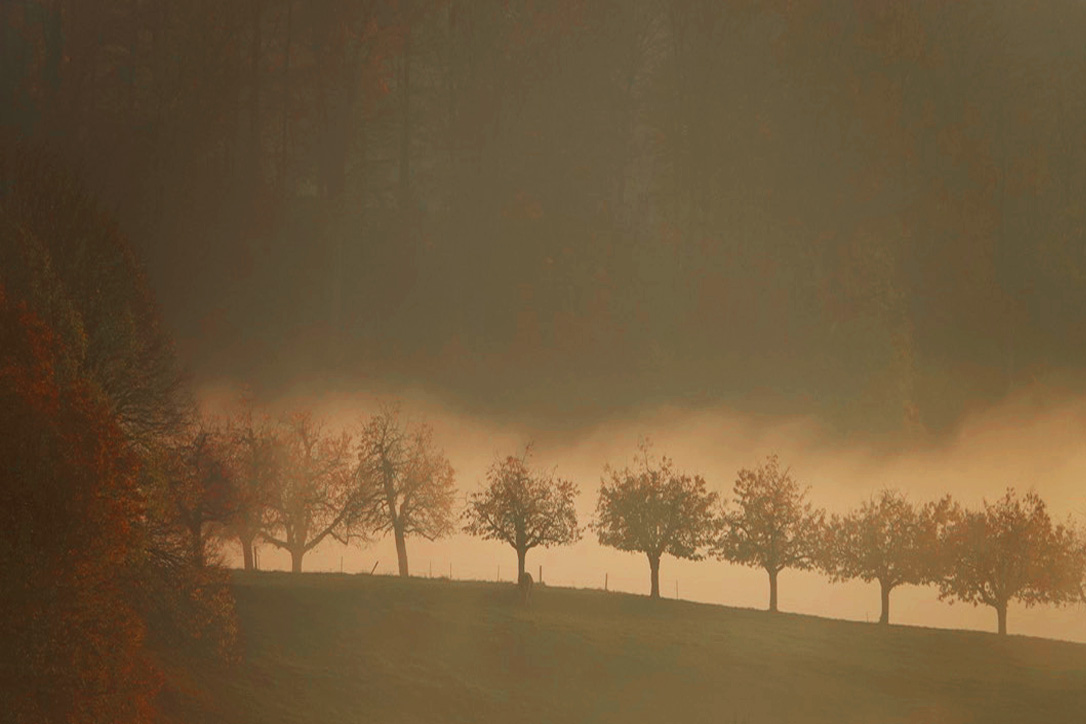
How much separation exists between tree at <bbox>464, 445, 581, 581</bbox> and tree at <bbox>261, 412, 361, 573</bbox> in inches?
325

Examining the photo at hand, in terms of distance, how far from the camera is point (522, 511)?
84938 millimetres

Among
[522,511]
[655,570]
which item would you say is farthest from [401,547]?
[655,570]

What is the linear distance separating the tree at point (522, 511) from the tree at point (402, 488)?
4306 millimetres

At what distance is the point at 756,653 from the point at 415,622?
18920 mm

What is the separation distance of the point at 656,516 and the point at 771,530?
8.44 m

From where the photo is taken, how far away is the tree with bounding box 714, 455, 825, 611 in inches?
3661

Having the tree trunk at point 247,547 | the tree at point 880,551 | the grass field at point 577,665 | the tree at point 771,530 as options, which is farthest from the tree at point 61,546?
the tree at point 880,551

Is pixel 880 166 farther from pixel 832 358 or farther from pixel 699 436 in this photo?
pixel 699 436

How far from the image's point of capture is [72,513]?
45875 millimetres

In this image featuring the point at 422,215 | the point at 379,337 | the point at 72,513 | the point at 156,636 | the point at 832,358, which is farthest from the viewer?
the point at 832,358

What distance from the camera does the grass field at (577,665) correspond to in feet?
206

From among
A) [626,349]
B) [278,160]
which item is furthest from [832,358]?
[278,160]

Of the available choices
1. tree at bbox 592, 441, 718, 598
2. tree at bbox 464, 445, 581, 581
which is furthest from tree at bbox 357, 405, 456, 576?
tree at bbox 592, 441, 718, 598

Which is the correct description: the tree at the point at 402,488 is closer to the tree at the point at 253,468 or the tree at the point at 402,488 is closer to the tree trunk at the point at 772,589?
the tree at the point at 253,468
